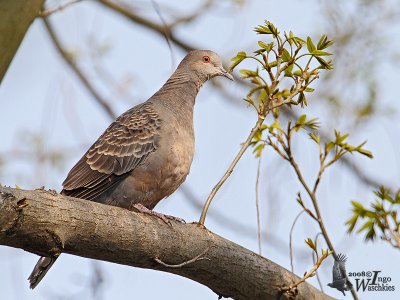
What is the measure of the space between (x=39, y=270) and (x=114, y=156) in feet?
3.88

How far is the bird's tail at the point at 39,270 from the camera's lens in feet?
14.7

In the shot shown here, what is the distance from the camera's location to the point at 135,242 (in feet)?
11.5

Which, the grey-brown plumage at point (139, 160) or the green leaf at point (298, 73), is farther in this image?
the grey-brown plumage at point (139, 160)

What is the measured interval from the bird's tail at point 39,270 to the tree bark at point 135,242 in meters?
1.06

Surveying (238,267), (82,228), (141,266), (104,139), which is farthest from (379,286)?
(104,139)

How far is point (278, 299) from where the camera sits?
388cm

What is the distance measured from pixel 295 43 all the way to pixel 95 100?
177 inches

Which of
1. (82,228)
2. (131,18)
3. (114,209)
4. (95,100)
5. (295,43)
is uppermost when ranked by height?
(131,18)

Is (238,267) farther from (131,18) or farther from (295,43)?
(131,18)

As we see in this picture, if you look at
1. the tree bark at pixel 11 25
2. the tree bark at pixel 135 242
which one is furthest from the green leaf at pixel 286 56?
the tree bark at pixel 11 25

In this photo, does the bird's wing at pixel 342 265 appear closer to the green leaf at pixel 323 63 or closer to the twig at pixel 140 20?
the green leaf at pixel 323 63

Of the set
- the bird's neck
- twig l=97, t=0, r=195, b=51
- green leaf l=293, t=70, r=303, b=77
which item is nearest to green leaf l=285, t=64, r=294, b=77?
green leaf l=293, t=70, r=303, b=77

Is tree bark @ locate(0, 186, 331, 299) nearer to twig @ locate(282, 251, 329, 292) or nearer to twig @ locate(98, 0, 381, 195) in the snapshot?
twig @ locate(282, 251, 329, 292)

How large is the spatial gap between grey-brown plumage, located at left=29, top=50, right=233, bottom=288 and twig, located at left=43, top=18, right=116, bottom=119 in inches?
79.6
